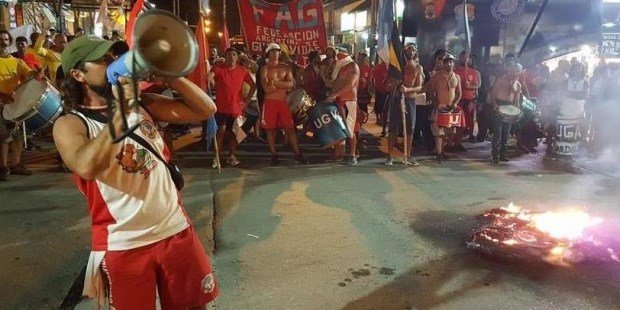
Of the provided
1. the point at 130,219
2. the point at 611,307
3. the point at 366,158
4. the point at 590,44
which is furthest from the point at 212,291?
the point at 590,44

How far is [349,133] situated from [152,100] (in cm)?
624

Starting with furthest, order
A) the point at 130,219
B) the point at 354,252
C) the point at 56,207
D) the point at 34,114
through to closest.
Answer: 1. the point at 34,114
2. the point at 56,207
3. the point at 354,252
4. the point at 130,219

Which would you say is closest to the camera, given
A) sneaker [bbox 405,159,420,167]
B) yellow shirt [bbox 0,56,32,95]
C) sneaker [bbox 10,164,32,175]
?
yellow shirt [bbox 0,56,32,95]

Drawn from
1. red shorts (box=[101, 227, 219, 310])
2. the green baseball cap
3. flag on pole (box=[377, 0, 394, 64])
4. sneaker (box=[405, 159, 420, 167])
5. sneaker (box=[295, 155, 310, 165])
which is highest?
flag on pole (box=[377, 0, 394, 64])

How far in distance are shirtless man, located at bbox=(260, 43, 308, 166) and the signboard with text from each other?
1202 mm

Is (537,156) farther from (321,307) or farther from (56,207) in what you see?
(56,207)

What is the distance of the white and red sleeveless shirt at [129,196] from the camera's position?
6.91 feet

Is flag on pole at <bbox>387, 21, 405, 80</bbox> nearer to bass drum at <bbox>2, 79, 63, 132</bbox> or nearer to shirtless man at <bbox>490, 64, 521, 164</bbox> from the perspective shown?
shirtless man at <bbox>490, 64, 521, 164</bbox>

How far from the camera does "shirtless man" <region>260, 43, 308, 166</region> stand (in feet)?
27.9

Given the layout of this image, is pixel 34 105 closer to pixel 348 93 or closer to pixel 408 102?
pixel 348 93

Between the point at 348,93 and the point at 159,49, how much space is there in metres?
6.87

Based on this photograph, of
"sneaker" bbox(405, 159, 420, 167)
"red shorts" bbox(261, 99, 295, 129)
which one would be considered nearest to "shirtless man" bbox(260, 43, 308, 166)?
"red shorts" bbox(261, 99, 295, 129)

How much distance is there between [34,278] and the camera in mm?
4168

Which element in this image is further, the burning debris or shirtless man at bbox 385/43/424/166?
shirtless man at bbox 385/43/424/166
